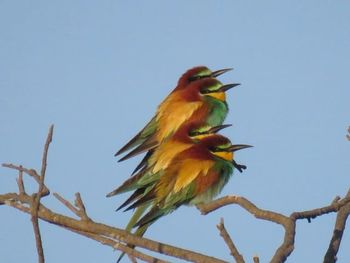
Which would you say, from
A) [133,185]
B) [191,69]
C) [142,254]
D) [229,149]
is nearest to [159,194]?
[133,185]

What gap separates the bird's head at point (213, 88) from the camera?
480 centimetres

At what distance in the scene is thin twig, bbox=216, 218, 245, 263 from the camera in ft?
6.25

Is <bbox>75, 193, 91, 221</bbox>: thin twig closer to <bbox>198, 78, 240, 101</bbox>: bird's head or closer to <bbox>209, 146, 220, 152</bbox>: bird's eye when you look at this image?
<bbox>209, 146, 220, 152</bbox>: bird's eye

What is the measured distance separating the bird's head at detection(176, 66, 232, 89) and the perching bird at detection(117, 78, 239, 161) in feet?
0.26

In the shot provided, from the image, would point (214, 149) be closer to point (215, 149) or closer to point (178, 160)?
point (215, 149)

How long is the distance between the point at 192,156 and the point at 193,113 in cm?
74

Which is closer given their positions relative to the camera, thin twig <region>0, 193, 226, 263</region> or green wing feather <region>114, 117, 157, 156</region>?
thin twig <region>0, 193, 226, 263</region>

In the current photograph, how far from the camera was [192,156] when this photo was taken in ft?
12.8

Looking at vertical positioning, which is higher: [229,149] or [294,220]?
[229,149]

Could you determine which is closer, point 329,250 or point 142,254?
point 142,254

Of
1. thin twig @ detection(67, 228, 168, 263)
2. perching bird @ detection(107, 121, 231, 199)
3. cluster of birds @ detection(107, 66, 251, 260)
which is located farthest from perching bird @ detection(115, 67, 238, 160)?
thin twig @ detection(67, 228, 168, 263)

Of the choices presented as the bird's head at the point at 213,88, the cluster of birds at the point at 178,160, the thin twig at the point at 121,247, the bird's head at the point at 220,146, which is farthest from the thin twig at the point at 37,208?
the bird's head at the point at 213,88

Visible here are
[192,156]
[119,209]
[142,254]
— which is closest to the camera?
[142,254]

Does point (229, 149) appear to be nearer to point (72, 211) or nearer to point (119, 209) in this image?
point (119, 209)
